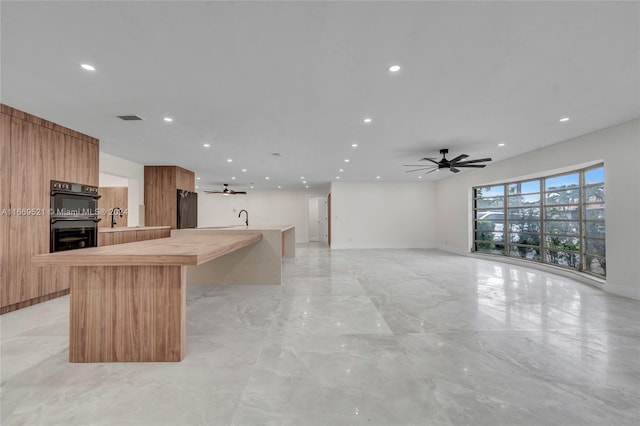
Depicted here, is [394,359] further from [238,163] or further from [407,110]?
[238,163]

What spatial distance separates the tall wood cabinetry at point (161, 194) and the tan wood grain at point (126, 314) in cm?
529

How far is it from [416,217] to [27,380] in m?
9.84

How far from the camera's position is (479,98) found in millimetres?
3000

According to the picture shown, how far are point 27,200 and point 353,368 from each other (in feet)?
15.0

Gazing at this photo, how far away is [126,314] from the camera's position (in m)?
1.94

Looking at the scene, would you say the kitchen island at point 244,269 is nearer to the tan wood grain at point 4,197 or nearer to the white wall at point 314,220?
the tan wood grain at point 4,197

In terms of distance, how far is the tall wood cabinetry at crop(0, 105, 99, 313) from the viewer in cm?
314

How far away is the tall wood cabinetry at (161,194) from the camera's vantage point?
679 cm

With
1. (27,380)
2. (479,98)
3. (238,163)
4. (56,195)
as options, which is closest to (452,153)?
(479,98)

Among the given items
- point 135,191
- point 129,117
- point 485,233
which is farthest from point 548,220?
point 135,191

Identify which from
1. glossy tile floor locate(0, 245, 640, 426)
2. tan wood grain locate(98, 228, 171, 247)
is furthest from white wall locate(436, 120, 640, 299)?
tan wood grain locate(98, 228, 171, 247)

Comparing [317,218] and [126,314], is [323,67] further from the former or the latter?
[317,218]

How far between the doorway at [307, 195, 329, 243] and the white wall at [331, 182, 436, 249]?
2152 mm

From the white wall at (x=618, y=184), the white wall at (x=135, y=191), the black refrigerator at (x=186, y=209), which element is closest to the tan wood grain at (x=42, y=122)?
the white wall at (x=135, y=191)
